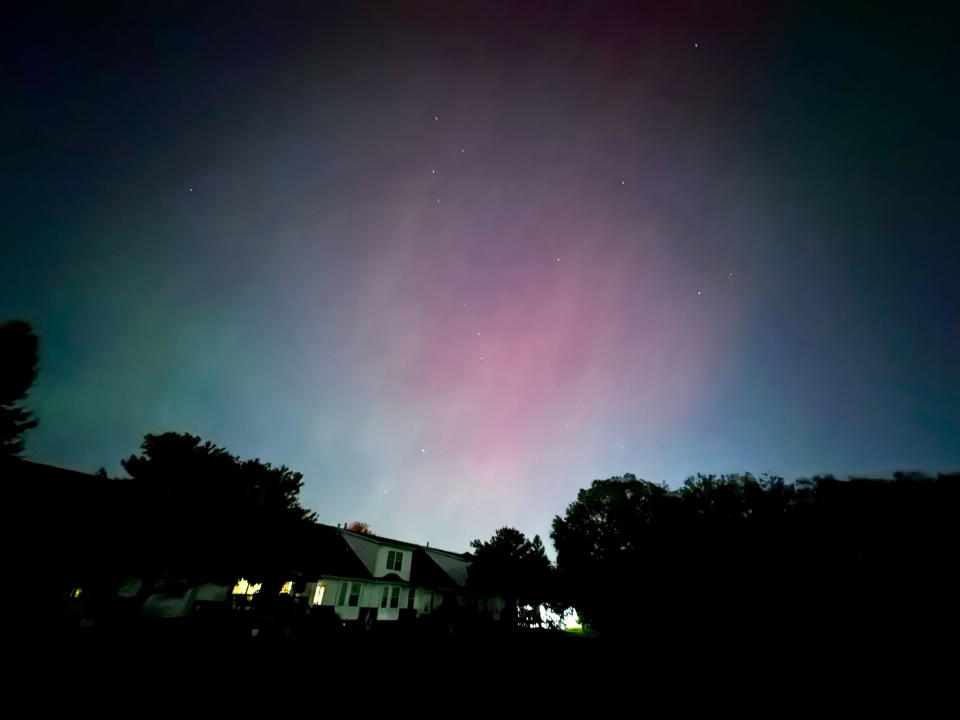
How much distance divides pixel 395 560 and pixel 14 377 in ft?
108

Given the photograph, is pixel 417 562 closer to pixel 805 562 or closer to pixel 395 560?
pixel 395 560

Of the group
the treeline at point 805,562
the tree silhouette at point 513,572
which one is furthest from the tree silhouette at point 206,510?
the tree silhouette at point 513,572

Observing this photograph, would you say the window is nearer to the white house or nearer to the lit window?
the white house

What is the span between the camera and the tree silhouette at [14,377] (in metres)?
26.5

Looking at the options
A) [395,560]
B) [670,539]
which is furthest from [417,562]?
[670,539]

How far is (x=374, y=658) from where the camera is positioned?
14.4 m

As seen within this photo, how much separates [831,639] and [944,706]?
1.99 m

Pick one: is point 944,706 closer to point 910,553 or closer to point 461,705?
point 910,553

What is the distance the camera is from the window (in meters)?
39.5

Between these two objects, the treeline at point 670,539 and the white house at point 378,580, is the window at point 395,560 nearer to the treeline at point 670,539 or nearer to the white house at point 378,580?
the white house at point 378,580

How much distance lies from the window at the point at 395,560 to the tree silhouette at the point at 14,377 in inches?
1150

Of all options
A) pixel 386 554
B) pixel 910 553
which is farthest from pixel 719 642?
pixel 386 554

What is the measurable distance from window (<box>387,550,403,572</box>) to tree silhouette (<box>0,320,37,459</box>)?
29212 millimetres

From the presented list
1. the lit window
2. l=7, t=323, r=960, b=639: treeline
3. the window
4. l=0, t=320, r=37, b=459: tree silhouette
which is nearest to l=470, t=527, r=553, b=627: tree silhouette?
the window
